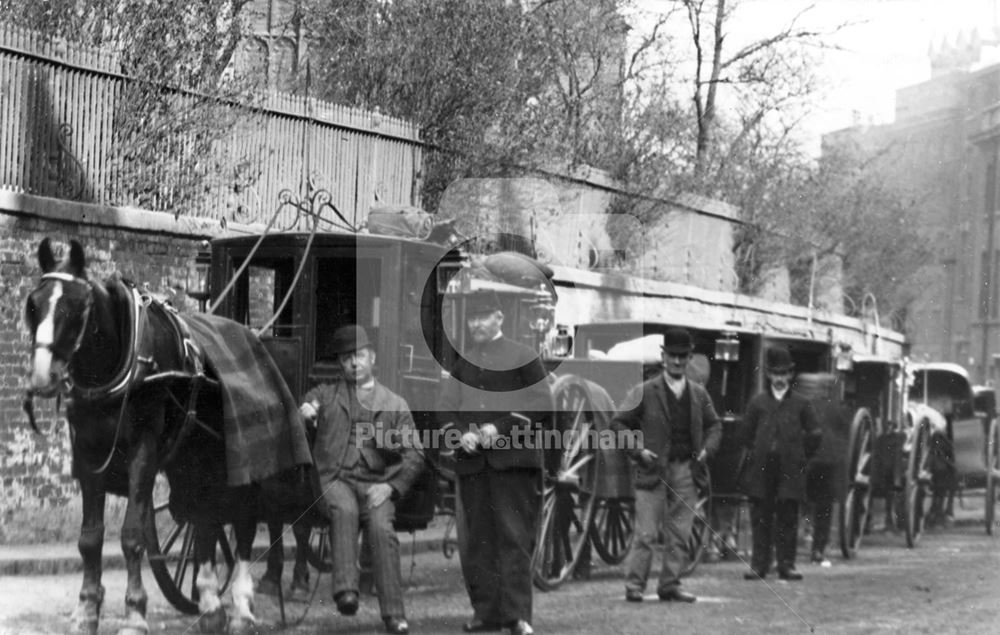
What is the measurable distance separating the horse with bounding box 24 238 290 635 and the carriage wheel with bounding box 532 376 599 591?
6.59ft

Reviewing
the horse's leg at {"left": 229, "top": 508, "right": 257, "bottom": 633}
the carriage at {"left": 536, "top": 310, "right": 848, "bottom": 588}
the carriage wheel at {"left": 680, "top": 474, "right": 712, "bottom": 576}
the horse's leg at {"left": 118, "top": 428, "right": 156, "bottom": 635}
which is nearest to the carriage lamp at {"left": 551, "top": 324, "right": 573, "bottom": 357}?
the carriage at {"left": 536, "top": 310, "right": 848, "bottom": 588}

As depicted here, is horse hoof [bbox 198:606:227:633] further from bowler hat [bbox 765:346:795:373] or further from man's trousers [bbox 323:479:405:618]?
bowler hat [bbox 765:346:795:373]

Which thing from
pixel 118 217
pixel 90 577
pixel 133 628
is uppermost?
pixel 118 217

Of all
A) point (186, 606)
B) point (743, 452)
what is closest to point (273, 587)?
point (186, 606)

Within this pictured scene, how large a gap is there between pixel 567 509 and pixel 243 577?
220 centimetres

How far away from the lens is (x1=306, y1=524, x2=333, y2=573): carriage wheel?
7.60 metres

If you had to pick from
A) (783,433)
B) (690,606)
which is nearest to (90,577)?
(690,606)

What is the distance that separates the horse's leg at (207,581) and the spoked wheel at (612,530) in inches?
97.6

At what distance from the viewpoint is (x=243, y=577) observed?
7.03 metres

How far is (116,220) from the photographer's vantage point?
8562mm

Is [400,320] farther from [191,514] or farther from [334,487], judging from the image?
[191,514]

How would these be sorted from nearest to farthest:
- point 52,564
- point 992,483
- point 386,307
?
point 386,307 → point 52,564 → point 992,483

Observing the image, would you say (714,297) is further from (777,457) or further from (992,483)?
(992,483)

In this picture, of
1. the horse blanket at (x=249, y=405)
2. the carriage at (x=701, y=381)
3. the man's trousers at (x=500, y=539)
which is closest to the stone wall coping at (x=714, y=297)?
the carriage at (x=701, y=381)
